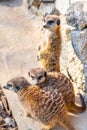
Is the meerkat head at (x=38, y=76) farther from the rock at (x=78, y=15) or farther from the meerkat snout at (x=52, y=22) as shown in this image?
the meerkat snout at (x=52, y=22)

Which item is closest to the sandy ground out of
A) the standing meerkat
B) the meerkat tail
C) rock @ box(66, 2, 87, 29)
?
the meerkat tail

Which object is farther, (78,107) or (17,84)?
(78,107)

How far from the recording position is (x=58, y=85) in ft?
11.1

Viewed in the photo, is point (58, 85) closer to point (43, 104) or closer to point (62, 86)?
point (62, 86)

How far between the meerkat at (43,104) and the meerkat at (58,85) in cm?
6

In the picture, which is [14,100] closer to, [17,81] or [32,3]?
Result: [17,81]

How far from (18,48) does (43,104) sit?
4.38 ft

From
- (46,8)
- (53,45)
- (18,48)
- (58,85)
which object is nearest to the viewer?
(58,85)

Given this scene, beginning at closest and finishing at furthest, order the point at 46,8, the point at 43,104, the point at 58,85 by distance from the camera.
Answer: the point at 43,104
the point at 58,85
the point at 46,8

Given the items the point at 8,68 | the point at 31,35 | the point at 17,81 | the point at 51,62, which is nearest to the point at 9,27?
the point at 31,35

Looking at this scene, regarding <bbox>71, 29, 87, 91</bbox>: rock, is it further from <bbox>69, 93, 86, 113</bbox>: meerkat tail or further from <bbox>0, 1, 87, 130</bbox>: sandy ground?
<bbox>0, 1, 87, 130</bbox>: sandy ground

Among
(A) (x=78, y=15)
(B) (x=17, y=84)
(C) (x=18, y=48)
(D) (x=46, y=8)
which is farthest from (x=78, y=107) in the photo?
(D) (x=46, y=8)

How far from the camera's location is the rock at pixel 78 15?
3.22 m

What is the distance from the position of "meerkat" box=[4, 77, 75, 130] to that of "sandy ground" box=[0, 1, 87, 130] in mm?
155
